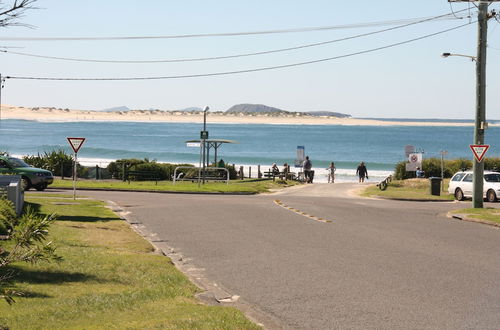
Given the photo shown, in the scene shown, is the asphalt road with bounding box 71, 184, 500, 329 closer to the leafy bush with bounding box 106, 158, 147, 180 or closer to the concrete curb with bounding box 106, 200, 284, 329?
the concrete curb with bounding box 106, 200, 284, 329

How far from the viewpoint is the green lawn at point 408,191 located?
4031 centimetres

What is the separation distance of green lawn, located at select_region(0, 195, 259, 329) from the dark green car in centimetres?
1963

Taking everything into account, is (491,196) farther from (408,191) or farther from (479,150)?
(479,150)

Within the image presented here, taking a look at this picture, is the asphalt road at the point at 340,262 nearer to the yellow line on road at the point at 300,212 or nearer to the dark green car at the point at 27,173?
the yellow line on road at the point at 300,212

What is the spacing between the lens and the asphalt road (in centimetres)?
1105

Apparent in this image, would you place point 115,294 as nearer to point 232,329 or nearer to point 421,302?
point 232,329

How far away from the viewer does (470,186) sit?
38.1m

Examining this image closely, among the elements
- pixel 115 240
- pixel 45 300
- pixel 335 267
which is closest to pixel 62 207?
pixel 115 240

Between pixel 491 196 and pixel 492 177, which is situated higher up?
pixel 492 177

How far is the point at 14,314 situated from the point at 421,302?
5848 millimetres

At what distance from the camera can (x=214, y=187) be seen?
4391 centimetres

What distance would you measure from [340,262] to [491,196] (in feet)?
77.8

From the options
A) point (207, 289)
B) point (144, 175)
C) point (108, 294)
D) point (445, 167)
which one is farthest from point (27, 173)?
point (445, 167)

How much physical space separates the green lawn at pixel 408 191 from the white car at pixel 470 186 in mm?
760
